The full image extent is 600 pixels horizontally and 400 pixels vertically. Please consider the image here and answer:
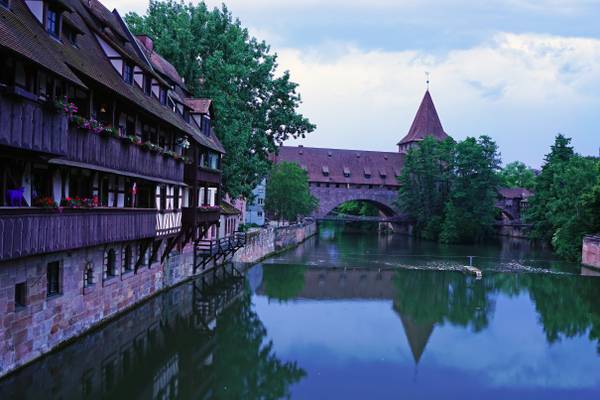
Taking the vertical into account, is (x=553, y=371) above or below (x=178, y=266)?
below

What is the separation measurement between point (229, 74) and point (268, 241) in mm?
15838

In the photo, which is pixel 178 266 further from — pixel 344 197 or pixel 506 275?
pixel 344 197

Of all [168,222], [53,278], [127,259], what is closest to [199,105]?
[168,222]

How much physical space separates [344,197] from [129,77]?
55.8 metres

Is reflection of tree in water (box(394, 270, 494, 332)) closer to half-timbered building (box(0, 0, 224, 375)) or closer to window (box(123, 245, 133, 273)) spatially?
half-timbered building (box(0, 0, 224, 375))

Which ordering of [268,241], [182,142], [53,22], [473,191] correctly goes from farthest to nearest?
[473,191] < [268,241] < [182,142] < [53,22]

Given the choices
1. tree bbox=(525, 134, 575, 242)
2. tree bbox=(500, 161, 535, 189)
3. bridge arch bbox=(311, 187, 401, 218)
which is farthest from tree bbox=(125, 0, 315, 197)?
tree bbox=(500, 161, 535, 189)

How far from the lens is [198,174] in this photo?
23.1 meters

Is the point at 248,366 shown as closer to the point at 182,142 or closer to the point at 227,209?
the point at 182,142

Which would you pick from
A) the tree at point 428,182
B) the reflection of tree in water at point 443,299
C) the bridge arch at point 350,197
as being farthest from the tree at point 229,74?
the bridge arch at point 350,197

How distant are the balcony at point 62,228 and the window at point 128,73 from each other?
13.8ft

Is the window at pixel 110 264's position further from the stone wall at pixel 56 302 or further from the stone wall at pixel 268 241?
the stone wall at pixel 268 241

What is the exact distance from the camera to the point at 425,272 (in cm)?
3403

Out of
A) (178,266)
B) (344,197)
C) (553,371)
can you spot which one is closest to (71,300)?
(178,266)
